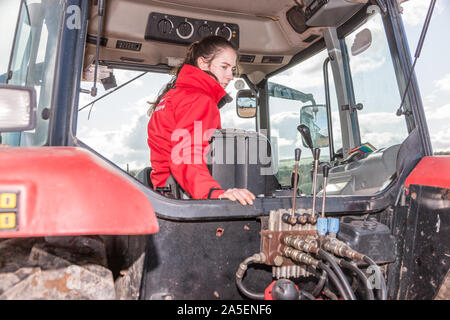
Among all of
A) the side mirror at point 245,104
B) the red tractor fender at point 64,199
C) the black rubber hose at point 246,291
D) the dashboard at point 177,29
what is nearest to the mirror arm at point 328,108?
the side mirror at point 245,104

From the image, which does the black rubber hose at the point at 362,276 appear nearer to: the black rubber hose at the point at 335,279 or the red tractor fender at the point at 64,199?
the black rubber hose at the point at 335,279

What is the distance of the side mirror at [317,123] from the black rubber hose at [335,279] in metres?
1.75

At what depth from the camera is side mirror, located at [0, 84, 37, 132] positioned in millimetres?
869

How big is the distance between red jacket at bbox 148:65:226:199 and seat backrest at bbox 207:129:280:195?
0.21ft

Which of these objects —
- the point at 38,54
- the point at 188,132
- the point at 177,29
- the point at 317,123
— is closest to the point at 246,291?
the point at 188,132

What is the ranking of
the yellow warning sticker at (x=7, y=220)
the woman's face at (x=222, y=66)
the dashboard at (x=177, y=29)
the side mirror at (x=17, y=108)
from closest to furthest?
the yellow warning sticker at (x=7, y=220) < the side mirror at (x=17, y=108) < the woman's face at (x=222, y=66) < the dashboard at (x=177, y=29)


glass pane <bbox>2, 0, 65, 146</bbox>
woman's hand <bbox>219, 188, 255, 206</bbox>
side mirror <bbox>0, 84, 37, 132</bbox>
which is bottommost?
woman's hand <bbox>219, 188, 255, 206</bbox>

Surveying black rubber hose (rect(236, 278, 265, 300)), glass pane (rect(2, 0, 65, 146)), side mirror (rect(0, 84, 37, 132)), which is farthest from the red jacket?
side mirror (rect(0, 84, 37, 132))

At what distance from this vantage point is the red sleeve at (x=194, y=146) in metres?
1.53

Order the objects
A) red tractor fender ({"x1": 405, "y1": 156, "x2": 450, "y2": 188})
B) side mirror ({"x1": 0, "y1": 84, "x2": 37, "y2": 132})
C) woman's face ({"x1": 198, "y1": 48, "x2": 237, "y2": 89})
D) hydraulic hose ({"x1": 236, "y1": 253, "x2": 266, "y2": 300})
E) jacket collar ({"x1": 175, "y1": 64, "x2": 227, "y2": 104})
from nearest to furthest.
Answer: side mirror ({"x1": 0, "y1": 84, "x2": 37, "y2": 132}) < hydraulic hose ({"x1": 236, "y1": 253, "x2": 266, "y2": 300}) < red tractor fender ({"x1": 405, "y1": 156, "x2": 450, "y2": 188}) < jacket collar ({"x1": 175, "y1": 64, "x2": 227, "y2": 104}) < woman's face ({"x1": 198, "y1": 48, "x2": 237, "y2": 89})

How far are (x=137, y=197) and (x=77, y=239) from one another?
0.32 meters

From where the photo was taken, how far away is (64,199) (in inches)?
31.5

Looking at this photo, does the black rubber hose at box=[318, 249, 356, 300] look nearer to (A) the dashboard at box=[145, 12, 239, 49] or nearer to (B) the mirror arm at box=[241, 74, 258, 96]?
(A) the dashboard at box=[145, 12, 239, 49]

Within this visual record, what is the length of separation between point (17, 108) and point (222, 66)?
1.49 metres
